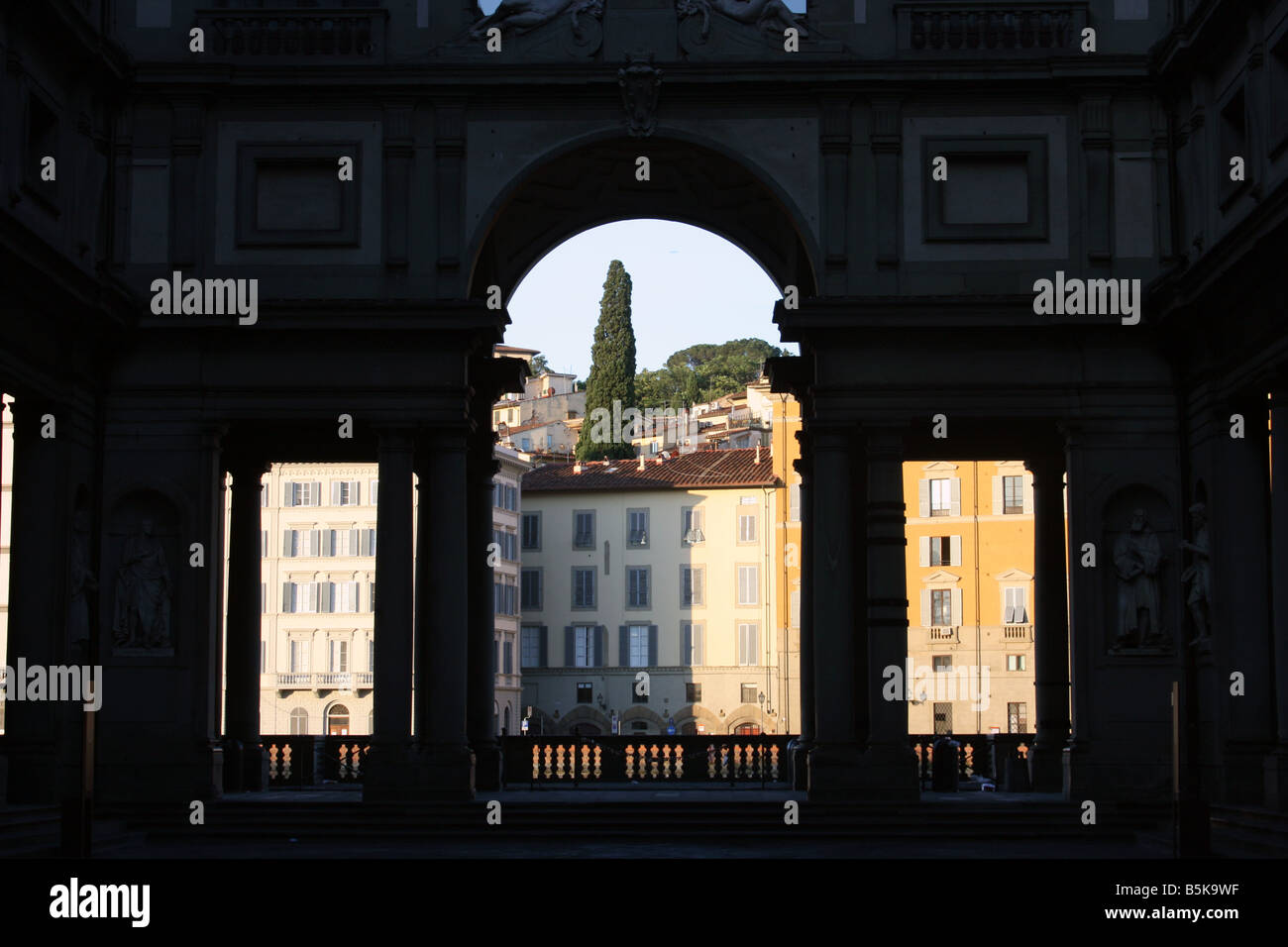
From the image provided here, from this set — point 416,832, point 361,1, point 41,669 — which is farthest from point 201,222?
point 416,832

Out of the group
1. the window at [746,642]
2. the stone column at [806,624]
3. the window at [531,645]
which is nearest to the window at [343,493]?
the window at [531,645]

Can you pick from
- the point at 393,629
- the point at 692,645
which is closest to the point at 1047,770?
the point at 393,629

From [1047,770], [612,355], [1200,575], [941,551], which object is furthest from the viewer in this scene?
[612,355]

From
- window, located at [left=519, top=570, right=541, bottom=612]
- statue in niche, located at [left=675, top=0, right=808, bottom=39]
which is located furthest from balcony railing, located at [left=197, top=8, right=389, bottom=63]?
window, located at [left=519, top=570, right=541, bottom=612]

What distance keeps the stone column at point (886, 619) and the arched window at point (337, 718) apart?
214 ft

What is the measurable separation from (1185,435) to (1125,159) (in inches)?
190

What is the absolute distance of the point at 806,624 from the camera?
3981cm

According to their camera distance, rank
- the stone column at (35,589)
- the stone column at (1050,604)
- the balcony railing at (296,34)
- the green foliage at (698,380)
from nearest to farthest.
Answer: the stone column at (35,589), the balcony railing at (296,34), the stone column at (1050,604), the green foliage at (698,380)

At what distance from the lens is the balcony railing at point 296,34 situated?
35.8 meters

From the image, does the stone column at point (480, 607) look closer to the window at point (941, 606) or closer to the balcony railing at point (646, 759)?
the balcony railing at point (646, 759)

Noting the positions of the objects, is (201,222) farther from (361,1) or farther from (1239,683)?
(1239,683)

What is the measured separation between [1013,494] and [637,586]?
23.2 meters

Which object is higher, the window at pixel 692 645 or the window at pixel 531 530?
the window at pixel 531 530

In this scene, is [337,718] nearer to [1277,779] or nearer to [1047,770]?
[1047,770]
